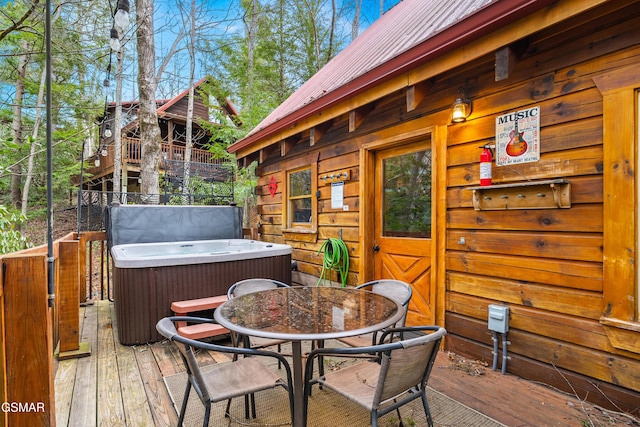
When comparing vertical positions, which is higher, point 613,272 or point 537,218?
point 537,218

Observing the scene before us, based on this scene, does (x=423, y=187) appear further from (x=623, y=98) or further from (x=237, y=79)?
(x=237, y=79)

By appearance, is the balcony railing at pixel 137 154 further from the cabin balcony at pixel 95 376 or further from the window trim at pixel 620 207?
the window trim at pixel 620 207

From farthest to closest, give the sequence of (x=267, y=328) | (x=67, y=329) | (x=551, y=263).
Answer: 1. (x=67, y=329)
2. (x=551, y=263)
3. (x=267, y=328)

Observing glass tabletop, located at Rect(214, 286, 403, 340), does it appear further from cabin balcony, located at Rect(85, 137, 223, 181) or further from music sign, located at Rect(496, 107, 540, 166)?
cabin balcony, located at Rect(85, 137, 223, 181)

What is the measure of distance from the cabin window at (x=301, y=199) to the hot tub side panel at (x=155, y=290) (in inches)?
55.8

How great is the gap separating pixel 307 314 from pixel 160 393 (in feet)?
4.13

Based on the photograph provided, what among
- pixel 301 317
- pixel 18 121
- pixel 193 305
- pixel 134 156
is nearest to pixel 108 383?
pixel 193 305

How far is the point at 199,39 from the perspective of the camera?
33.0ft

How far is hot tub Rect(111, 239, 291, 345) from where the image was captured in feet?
9.52

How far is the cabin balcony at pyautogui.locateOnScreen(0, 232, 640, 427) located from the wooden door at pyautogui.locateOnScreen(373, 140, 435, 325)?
2.03ft

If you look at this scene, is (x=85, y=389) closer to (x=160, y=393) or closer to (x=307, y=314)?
(x=160, y=393)

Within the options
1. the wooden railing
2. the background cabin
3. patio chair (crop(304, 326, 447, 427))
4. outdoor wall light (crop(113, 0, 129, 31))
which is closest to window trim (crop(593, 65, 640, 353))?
patio chair (crop(304, 326, 447, 427))

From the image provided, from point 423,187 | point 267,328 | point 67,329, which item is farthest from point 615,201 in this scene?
point 67,329

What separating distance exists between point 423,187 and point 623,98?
145 centimetres
